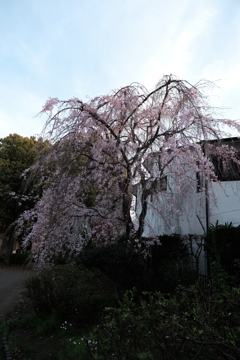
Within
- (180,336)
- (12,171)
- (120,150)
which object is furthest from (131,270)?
(12,171)

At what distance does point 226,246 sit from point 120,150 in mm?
3643

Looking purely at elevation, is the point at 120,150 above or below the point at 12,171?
below

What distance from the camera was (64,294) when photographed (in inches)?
219

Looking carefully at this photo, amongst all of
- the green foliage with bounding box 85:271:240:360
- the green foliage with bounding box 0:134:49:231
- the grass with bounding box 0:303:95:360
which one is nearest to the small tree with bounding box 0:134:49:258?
the green foliage with bounding box 0:134:49:231

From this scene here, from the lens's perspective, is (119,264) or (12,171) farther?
(12,171)

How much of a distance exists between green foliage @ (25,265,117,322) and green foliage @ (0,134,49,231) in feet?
36.9

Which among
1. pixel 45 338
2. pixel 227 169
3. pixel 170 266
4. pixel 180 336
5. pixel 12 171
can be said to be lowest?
pixel 45 338

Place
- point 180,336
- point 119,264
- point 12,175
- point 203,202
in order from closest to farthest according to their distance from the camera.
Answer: point 180,336 < point 119,264 < point 203,202 < point 12,175

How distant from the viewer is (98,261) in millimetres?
6207

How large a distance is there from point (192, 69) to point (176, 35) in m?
0.88

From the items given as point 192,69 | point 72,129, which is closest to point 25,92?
point 72,129

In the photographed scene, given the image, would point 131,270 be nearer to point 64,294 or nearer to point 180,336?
point 64,294

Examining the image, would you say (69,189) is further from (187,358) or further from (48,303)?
(187,358)

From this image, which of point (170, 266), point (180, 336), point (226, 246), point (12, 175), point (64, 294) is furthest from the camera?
point (12, 175)
